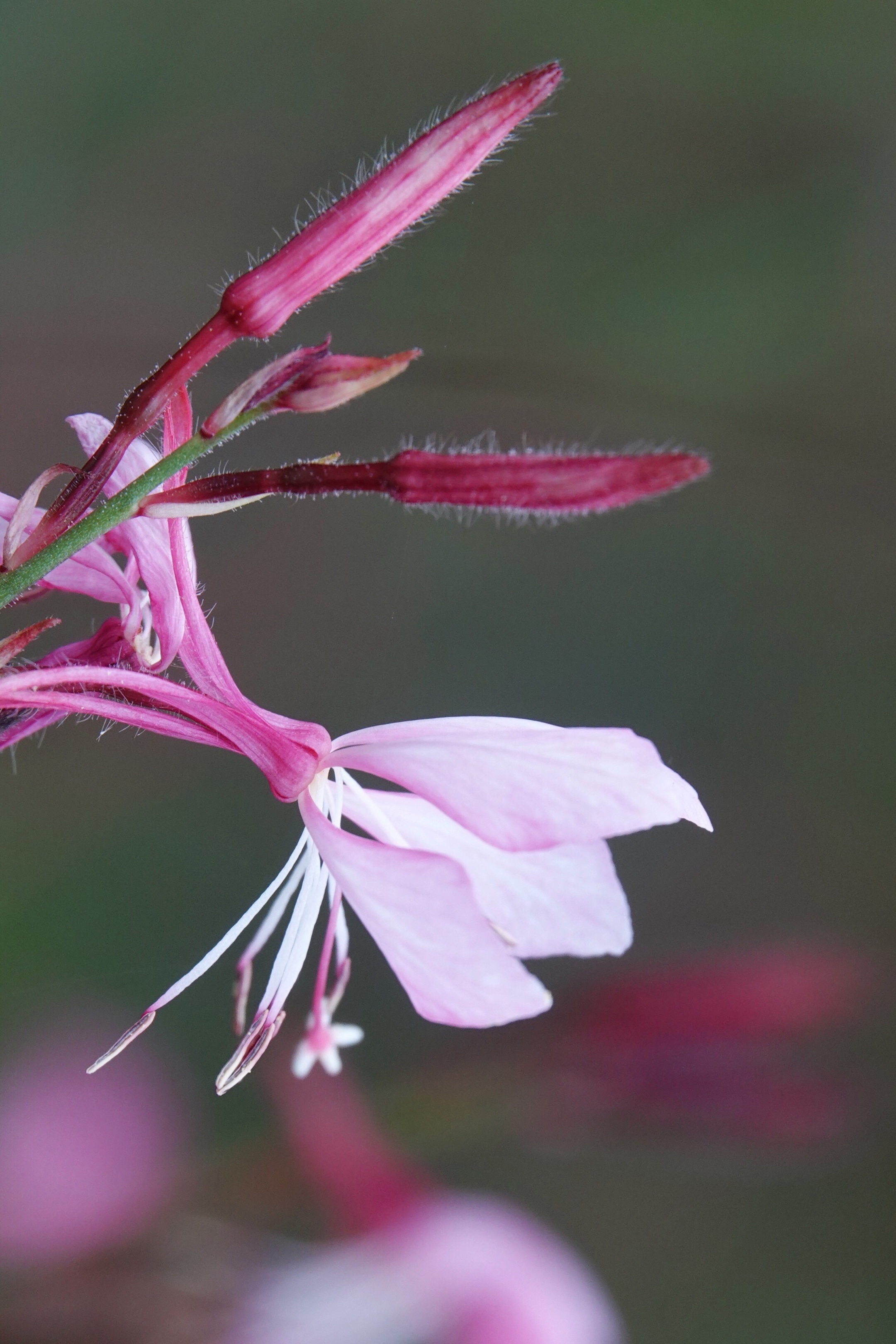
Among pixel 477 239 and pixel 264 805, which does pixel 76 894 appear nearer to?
pixel 264 805

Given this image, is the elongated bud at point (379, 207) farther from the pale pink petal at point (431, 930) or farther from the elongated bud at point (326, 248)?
the pale pink petal at point (431, 930)

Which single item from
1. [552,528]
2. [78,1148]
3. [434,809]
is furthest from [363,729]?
[78,1148]

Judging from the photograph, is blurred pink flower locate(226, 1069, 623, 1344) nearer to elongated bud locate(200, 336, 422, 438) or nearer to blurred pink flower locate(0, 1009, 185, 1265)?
blurred pink flower locate(0, 1009, 185, 1265)

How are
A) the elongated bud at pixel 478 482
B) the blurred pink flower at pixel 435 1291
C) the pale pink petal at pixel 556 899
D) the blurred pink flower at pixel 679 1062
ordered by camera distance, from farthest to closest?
the blurred pink flower at pixel 679 1062 < the blurred pink flower at pixel 435 1291 < the pale pink petal at pixel 556 899 < the elongated bud at pixel 478 482

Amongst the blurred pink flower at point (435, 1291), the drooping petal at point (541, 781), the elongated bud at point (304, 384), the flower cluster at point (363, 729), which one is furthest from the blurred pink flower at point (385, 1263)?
the elongated bud at point (304, 384)

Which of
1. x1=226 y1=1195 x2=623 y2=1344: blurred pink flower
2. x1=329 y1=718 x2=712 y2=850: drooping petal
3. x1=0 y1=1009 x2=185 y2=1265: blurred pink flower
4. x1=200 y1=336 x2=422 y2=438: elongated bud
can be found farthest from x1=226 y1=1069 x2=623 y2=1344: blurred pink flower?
x1=200 y1=336 x2=422 y2=438: elongated bud

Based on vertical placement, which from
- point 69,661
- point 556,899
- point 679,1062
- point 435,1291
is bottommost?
point 435,1291

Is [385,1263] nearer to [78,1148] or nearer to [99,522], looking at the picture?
[78,1148]
